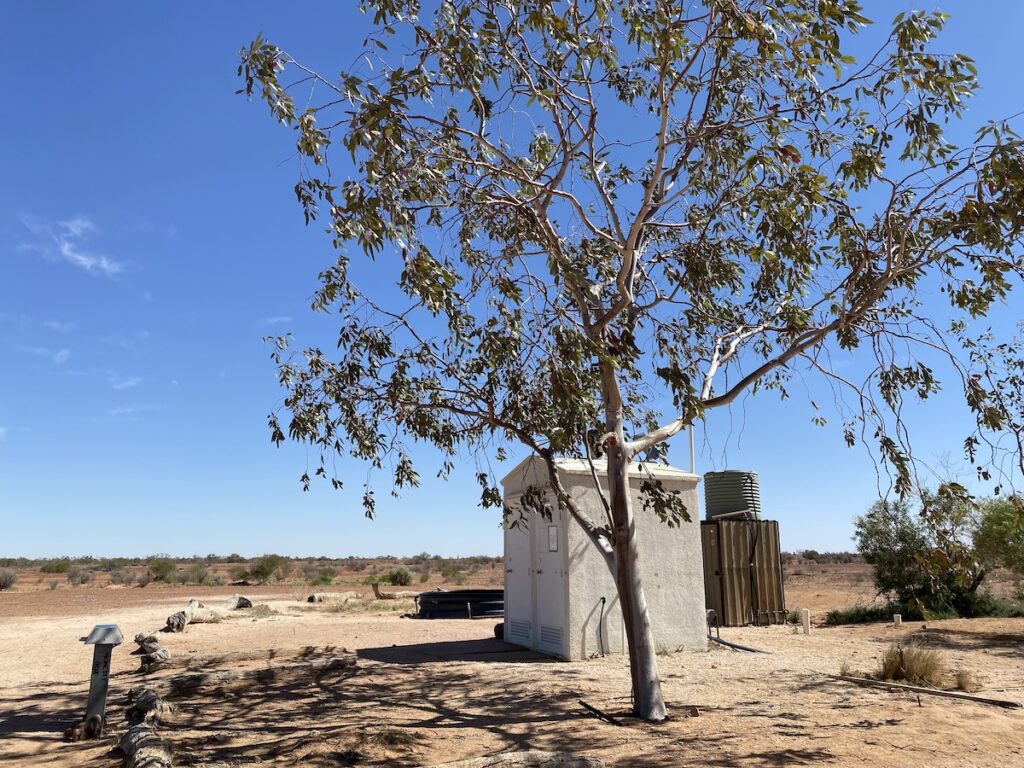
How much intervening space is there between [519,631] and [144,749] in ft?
28.1

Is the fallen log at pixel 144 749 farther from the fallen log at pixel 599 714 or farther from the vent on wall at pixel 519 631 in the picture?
the vent on wall at pixel 519 631

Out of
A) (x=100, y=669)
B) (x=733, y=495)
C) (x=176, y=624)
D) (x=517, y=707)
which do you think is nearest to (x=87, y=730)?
(x=100, y=669)

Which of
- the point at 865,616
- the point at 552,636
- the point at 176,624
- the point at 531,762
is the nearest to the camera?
the point at 531,762

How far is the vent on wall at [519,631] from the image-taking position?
13867mm

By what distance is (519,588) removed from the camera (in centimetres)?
1423

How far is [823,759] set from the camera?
6.79m

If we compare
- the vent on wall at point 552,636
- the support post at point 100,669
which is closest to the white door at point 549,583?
the vent on wall at point 552,636

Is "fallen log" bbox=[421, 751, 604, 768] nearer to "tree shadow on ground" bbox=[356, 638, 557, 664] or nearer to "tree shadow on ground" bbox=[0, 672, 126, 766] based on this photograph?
"tree shadow on ground" bbox=[0, 672, 126, 766]

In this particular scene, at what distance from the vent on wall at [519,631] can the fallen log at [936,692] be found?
5086 mm

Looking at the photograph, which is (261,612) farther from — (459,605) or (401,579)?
(401,579)

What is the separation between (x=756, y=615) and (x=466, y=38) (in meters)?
14.8

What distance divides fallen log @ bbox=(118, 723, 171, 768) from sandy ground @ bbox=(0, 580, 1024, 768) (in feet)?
0.68

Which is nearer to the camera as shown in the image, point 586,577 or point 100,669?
point 100,669

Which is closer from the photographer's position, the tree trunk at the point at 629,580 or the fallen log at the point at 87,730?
the fallen log at the point at 87,730
